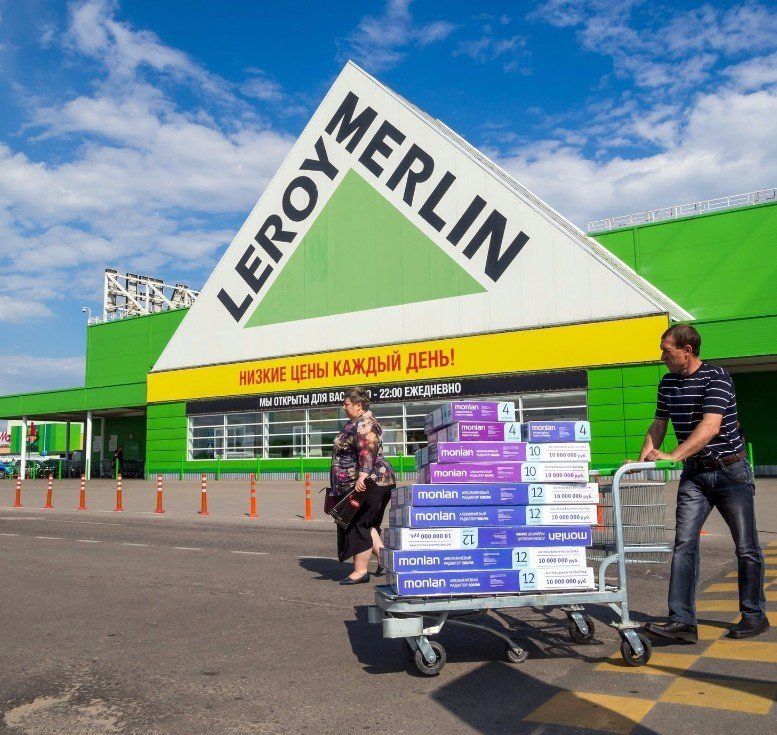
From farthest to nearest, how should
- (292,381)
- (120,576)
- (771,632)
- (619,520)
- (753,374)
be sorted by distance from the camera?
(292,381) < (753,374) < (120,576) < (771,632) < (619,520)

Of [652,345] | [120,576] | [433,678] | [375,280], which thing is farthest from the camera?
[375,280]

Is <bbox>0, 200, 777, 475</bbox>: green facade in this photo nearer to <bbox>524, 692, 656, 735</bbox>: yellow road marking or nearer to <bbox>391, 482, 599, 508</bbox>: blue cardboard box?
<bbox>391, 482, 599, 508</bbox>: blue cardboard box

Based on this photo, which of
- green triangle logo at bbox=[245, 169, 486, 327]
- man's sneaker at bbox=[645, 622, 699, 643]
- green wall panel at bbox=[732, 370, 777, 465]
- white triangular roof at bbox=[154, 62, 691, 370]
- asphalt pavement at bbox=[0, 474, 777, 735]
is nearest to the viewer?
asphalt pavement at bbox=[0, 474, 777, 735]

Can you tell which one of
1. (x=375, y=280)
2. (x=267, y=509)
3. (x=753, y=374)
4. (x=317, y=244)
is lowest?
(x=267, y=509)

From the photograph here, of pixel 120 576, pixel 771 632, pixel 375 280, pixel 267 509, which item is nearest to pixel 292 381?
pixel 375 280

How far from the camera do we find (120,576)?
8.79 metres

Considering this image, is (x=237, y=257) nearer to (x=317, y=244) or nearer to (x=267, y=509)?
(x=317, y=244)

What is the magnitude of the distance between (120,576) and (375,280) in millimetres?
23152

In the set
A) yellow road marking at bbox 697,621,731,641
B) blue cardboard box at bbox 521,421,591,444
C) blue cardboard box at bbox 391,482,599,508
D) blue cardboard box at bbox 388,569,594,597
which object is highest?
blue cardboard box at bbox 521,421,591,444

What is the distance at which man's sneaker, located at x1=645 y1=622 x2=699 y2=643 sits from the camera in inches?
207

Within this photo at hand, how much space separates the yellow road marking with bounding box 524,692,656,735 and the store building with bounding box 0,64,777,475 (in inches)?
820

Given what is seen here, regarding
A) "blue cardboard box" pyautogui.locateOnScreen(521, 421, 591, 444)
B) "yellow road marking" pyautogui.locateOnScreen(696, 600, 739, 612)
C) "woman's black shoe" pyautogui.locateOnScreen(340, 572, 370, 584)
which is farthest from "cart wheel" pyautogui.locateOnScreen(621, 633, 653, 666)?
"woman's black shoe" pyautogui.locateOnScreen(340, 572, 370, 584)

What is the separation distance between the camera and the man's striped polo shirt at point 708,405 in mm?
5449

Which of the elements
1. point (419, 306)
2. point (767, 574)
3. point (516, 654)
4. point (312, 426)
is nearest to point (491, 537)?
point (516, 654)
